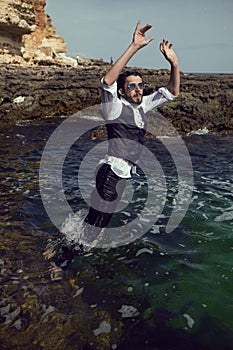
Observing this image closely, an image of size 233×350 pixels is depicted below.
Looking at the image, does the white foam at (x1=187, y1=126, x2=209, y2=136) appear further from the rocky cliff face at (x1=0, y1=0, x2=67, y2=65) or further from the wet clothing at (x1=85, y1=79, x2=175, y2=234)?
the rocky cliff face at (x1=0, y1=0, x2=67, y2=65)

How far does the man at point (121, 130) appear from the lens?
4.41 meters

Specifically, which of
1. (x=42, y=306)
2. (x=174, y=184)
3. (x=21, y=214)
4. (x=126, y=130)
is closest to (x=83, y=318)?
(x=42, y=306)

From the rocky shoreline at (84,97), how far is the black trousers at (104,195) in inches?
486

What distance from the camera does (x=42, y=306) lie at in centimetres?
371

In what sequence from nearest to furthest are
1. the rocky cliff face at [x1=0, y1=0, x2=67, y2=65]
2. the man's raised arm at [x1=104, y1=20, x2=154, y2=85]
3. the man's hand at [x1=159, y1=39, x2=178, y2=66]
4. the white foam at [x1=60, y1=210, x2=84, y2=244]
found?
the man's raised arm at [x1=104, y1=20, x2=154, y2=85]
the man's hand at [x1=159, y1=39, x2=178, y2=66]
the white foam at [x1=60, y1=210, x2=84, y2=244]
the rocky cliff face at [x1=0, y1=0, x2=67, y2=65]

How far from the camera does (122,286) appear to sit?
4.17m

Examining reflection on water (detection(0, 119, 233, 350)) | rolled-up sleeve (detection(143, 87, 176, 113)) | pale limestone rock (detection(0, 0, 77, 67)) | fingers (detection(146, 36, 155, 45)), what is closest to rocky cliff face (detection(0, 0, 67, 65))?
pale limestone rock (detection(0, 0, 77, 67))

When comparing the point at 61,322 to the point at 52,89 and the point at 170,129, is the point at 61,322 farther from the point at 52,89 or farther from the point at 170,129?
the point at 52,89

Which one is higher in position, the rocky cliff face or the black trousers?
the rocky cliff face

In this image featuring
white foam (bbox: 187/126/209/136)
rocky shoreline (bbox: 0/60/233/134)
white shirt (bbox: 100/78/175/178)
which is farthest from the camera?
rocky shoreline (bbox: 0/60/233/134)

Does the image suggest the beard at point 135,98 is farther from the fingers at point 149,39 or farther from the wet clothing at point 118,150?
the fingers at point 149,39

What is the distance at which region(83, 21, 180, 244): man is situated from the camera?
14.5 feet

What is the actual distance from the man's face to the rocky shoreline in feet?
40.5

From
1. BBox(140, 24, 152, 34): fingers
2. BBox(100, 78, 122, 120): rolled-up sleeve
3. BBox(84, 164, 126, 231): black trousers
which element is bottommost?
BBox(84, 164, 126, 231): black trousers
